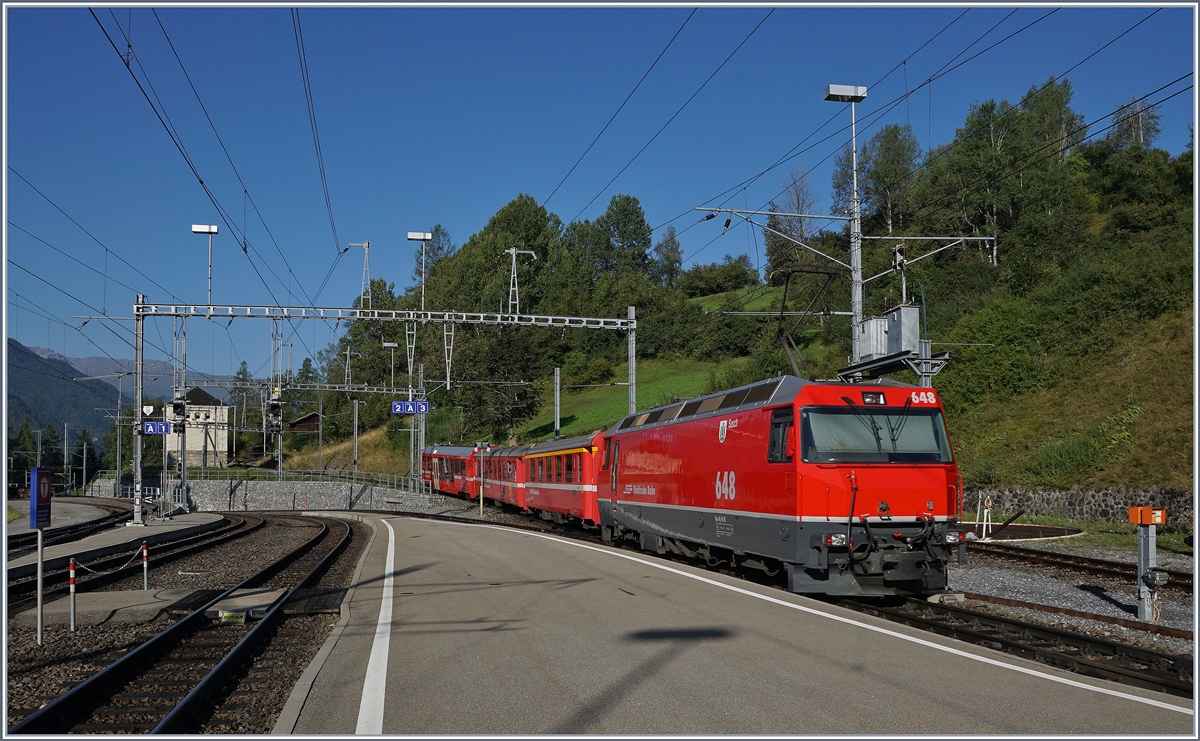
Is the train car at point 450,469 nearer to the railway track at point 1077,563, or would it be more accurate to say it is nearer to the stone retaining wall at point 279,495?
the stone retaining wall at point 279,495

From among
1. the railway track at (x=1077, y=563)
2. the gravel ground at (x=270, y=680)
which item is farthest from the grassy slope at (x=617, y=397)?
the gravel ground at (x=270, y=680)

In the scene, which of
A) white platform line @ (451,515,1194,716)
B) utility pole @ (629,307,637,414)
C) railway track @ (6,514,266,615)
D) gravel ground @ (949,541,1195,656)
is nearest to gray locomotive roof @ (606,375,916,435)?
white platform line @ (451,515,1194,716)

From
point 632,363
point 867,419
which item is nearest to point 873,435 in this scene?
point 867,419

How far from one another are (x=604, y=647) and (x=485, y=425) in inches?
2537

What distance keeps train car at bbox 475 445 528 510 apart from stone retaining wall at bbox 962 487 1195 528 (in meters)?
17.0

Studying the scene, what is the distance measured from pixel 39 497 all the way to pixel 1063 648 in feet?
38.4

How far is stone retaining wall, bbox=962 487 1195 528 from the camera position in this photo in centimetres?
2319

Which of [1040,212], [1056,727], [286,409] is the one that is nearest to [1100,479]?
[1056,727]

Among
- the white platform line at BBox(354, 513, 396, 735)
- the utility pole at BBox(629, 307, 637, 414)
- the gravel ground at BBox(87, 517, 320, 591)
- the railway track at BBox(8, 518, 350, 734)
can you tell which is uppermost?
the utility pole at BBox(629, 307, 637, 414)

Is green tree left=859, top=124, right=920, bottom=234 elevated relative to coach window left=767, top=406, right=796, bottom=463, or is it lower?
elevated

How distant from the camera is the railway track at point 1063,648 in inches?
323

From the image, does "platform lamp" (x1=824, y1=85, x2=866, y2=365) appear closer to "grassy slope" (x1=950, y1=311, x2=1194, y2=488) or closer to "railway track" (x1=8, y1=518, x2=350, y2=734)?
"grassy slope" (x1=950, y1=311, x2=1194, y2=488)

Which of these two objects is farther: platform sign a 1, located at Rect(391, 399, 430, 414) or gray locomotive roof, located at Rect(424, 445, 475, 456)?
gray locomotive roof, located at Rect(424, 445, 475, 456)

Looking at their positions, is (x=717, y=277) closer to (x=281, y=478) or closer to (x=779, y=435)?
(x=281, y=478)
